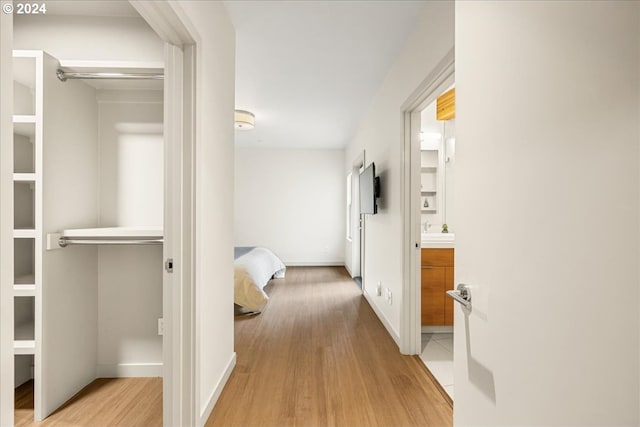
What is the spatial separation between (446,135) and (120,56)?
3432mm

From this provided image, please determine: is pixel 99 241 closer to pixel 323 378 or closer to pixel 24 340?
pixel 24 340

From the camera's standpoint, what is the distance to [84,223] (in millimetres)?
2119

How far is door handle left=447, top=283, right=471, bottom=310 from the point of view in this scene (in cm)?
93

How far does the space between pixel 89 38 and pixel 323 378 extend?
107 inches

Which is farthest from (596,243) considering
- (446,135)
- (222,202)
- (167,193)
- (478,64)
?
(446,135)

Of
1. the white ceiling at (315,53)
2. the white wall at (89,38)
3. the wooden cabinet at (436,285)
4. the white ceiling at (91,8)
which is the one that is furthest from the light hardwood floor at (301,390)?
the white ceiling at (315,53)

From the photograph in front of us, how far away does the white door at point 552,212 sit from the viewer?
0.49 metres

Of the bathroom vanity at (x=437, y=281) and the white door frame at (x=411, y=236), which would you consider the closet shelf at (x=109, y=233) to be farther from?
the bathroom vanity at (x=437, y=281)

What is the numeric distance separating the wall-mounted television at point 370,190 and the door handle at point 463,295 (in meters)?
2.49

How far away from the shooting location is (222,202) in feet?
7.02

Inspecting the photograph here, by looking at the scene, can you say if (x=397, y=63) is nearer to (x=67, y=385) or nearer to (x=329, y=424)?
(x=329, y=424)

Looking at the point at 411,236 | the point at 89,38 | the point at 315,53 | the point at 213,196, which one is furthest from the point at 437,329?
the point at 89,38

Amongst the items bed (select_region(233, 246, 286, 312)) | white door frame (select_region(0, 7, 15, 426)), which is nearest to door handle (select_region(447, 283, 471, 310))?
white door frame (select_region(0, 7, 15, 426))

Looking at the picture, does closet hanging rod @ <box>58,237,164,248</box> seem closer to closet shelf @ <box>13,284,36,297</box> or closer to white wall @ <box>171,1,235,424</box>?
closet shelf @ <box>13,284,36,297</box>
